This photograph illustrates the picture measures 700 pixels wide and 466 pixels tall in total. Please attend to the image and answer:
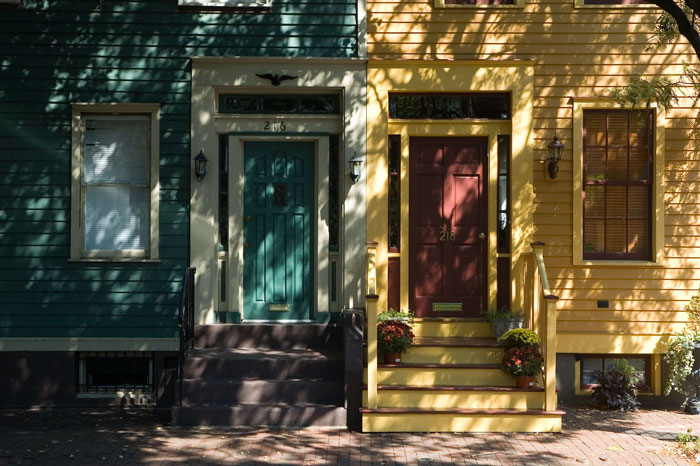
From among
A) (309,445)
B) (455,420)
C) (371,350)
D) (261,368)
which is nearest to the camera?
(309,445)

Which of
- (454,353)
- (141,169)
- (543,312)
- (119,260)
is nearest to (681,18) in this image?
(543,312)

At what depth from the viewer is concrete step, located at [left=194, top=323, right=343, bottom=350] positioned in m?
11.0

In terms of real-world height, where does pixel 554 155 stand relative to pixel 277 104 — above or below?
below

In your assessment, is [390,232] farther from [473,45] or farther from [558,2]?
[558,2]

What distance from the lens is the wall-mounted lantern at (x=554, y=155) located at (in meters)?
11.1

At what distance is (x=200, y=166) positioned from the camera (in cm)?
1105

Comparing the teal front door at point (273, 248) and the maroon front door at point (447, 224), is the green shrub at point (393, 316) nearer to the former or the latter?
the maroon front door at point (447, 224)

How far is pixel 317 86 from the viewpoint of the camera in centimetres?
1117

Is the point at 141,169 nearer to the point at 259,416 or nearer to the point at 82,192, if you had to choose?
the point at 82,192

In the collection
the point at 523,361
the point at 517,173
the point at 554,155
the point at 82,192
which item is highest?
the point at 554,155

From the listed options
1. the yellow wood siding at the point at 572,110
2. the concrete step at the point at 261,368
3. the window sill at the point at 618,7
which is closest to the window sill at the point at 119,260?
the concrete step at the point at 261,368

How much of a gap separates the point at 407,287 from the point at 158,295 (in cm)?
309

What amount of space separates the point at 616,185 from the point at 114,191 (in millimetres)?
6372

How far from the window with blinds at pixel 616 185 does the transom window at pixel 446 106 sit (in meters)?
1.18
